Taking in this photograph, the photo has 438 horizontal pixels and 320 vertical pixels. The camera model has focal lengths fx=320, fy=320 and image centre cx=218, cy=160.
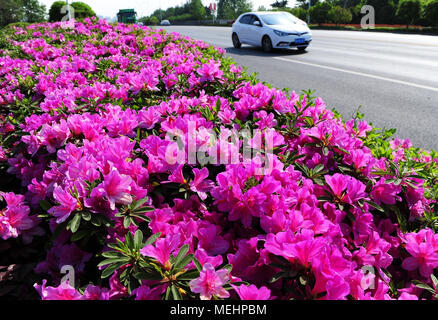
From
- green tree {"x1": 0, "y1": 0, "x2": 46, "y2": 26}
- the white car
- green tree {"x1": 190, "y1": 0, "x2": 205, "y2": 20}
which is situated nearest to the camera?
the white car

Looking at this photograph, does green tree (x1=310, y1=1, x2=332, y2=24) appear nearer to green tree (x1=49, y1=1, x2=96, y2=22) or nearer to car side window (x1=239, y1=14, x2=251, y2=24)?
green tree (x1=49, y1=1, x2=96, y2=22)

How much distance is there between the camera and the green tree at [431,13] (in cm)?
2628

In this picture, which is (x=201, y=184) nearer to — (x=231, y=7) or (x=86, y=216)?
(x=86, y=216)

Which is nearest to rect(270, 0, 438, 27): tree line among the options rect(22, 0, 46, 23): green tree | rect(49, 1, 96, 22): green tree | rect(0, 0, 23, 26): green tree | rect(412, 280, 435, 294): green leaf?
rect(49, 1, 96, 22): green tree

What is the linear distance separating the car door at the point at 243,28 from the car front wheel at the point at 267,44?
4.60 feet

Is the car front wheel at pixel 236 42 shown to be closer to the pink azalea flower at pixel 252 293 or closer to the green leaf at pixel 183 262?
the green leaf at pixel 183 262

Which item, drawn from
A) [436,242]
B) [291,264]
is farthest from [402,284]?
[291,264]

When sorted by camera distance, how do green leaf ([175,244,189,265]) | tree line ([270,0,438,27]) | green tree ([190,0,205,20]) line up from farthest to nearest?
green tree ([190,0,205,20]) → tree line ([270,0,438,27]) → green leaf ([175,244,189,265])

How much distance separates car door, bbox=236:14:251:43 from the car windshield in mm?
888

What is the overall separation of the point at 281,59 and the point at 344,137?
1057 cm

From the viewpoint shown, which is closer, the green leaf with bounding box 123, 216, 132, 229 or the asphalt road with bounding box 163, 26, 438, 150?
the green leaf with bounding box 123, 216, 132, 229

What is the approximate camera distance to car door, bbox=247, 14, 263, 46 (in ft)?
44.7

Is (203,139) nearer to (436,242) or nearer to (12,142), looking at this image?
(436,242)
